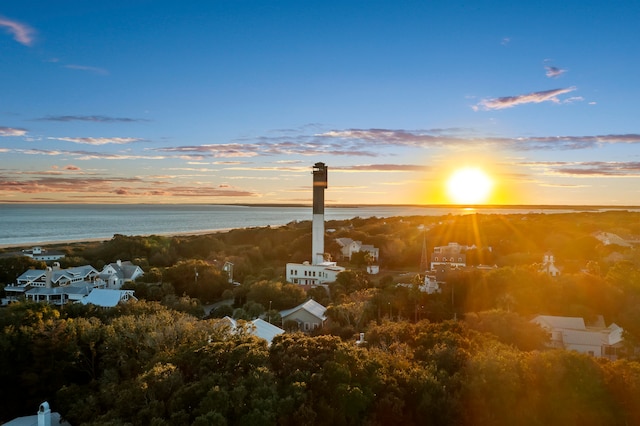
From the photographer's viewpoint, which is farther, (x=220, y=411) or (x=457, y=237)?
(x=457, y=237)

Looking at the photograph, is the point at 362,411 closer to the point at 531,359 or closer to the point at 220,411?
the point at 220,411

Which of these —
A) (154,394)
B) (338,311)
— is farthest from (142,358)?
(338,311)

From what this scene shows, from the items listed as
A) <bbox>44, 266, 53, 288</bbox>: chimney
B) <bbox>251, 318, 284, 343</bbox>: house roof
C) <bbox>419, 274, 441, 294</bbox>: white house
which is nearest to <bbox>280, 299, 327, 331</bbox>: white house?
<bbox>251, 318, 284, 343</bbox>: house roof

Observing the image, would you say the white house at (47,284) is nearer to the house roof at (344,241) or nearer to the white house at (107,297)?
the white house at (107,297)

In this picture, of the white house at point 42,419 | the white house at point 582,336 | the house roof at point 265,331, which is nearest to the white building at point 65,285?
the house roof at point 265,331

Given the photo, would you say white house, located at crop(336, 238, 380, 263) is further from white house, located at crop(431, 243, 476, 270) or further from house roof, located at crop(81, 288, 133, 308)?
house roof, located at crop(81, 288, 133, 308)

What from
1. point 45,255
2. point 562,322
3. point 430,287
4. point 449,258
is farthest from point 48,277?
point 562,322
